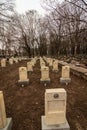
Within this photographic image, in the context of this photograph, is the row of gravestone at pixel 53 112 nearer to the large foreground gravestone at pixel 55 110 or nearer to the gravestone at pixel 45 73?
the large foreground gravestone at pixel 55 110

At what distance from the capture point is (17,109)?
5531 millimetres

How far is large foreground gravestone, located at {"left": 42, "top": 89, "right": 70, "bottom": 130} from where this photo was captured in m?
3.83

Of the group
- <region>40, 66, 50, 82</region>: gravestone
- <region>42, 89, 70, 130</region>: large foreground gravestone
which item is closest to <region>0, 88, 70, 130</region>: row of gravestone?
<region>42, 89, 70, 130</region>: large foreground gravestone

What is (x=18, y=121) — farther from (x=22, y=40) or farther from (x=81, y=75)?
(x=22, y=40)

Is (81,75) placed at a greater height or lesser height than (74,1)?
lesser

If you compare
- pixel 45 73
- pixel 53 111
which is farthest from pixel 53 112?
pixel 45 73

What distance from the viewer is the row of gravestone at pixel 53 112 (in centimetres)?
383

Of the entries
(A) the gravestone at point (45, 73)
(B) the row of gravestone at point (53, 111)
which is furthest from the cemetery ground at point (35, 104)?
(B) the row of gravestone at point (53, 111)

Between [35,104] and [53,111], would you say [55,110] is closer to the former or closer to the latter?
[53,111]

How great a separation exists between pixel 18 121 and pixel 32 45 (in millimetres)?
41092

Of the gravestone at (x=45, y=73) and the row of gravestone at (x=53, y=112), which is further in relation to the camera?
the gravestone at (x=45, y=73)

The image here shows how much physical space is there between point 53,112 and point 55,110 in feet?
0.25

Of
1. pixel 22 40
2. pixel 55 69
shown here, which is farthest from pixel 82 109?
pixel 22 40

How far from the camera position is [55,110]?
156 inches
